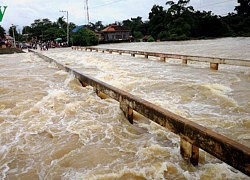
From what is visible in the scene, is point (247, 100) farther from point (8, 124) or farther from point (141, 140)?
point (8, 124)

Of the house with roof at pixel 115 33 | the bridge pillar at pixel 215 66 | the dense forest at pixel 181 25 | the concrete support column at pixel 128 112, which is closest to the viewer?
the concrete support column at pixel 128 112

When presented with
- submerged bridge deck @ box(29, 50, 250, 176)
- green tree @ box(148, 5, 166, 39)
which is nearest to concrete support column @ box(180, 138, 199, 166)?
submerged bridge deck @ box(29, 50, 250, 176)

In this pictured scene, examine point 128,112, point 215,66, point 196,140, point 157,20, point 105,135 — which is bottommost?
point 105,135

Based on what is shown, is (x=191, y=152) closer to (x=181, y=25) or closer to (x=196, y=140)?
(x=196, y=140)

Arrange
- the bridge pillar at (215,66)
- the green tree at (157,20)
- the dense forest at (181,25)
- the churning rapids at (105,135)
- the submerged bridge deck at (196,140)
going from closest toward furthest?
1. the submerged bridge deck at (196,140)
2. the churning rapids at (105,135)
3. the bridge pillar at (215,66)
4. the dense forest at (181,25)
5. the green tree at (157,20)

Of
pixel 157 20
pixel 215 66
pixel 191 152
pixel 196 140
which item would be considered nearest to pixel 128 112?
pixel 191 152

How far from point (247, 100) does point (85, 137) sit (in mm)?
4184

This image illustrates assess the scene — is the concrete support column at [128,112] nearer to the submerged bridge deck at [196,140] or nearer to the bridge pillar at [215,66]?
the submerged bridge deck at [196,140]

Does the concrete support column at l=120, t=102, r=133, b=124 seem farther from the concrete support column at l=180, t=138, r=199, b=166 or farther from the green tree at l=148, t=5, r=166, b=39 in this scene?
the green tree at l=148, t=5, r=166, b=39

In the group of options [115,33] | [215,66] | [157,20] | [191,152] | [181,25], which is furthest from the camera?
[157,20]

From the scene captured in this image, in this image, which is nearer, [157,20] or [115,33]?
[115,33]

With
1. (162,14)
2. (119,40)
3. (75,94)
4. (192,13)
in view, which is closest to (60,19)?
(119,40)

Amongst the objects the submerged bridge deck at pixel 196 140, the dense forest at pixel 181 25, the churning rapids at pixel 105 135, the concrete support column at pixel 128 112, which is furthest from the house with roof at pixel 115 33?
the submerged bridge deck at pixel 196 140

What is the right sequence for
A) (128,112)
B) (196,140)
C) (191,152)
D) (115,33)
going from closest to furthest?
(196,140), (191,152), (128,112), (115,33)
